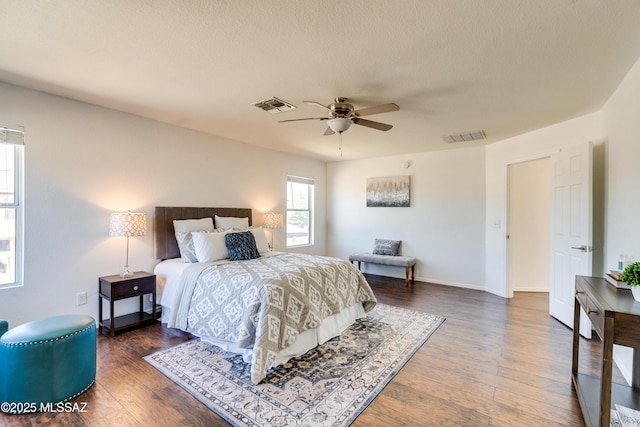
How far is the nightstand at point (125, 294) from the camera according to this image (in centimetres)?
304

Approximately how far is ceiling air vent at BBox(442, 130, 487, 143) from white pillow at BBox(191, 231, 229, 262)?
3.52 metres

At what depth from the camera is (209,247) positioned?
3477 millimetres

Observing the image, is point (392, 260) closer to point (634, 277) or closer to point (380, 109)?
point (380, 109)

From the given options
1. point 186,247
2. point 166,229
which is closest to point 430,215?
point 186,247

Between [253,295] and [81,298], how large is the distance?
6.84ft

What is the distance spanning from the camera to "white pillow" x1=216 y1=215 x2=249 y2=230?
14.0ft

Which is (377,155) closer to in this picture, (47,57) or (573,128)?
(573,128)

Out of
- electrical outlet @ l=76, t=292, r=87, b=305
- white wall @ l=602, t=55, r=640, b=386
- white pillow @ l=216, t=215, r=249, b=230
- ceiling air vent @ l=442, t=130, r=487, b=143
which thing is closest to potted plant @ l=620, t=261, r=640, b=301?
white wall @ l=602, t=55, r=640, b=386

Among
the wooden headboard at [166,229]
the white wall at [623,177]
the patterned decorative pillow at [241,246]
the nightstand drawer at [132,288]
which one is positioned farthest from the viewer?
the wooden headboard at [166,229]

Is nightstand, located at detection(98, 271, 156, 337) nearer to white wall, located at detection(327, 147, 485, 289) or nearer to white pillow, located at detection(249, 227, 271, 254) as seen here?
white pillow, located at detection(249, 227, 271, 254)

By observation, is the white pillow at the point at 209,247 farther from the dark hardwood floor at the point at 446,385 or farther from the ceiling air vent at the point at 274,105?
the ceiling air vent at the point at 274,105

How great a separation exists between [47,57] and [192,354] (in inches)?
105

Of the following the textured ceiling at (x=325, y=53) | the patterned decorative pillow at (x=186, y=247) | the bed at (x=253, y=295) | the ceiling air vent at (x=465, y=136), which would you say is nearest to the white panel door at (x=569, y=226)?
the textured ceiling at (x=325, y=53)


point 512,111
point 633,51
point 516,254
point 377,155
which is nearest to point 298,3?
point 633,51
